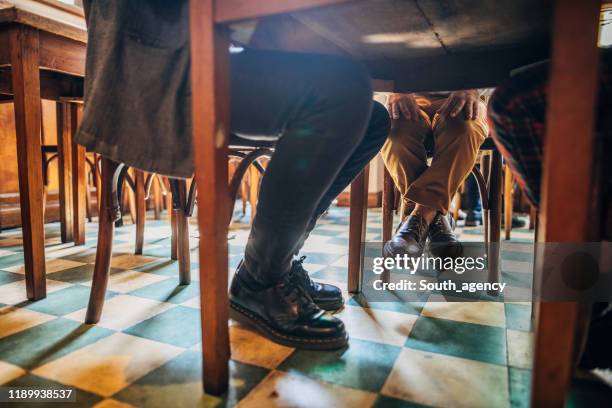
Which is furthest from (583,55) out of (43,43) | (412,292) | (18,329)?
(43,43)

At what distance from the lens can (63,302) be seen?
112cm

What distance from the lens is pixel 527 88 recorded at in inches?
23.1

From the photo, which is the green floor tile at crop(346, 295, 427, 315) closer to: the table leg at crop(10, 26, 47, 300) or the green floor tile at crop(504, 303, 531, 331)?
the green floor tile at crop(504, 303, 531, 331)

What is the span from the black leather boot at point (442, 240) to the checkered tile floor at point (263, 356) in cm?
17

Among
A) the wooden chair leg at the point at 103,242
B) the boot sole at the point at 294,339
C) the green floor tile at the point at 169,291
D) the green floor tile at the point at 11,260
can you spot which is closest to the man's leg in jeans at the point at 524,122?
the boot sole at the point at 294,339

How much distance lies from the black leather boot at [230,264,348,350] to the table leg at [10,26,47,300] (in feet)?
2.19

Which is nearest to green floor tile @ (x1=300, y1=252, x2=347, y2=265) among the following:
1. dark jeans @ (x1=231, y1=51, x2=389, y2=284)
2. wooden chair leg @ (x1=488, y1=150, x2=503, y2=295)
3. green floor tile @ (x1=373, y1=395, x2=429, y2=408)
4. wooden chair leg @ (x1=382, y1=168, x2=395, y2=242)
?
wooden chair leg @ (x1=382, y1=168, x2=395, y2=242)

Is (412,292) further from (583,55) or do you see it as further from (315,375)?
(583,55)

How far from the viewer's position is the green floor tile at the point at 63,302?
106 cm

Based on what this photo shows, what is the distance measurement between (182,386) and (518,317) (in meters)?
0.84

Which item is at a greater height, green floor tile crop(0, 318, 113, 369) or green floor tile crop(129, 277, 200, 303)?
green floor tile crop(0, 318, 113, 369)

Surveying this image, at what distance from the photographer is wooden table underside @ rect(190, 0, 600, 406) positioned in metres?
0.45

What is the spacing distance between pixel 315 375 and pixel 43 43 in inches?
47.3

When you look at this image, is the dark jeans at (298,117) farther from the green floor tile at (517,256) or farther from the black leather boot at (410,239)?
the green floor tile at (517,256)
